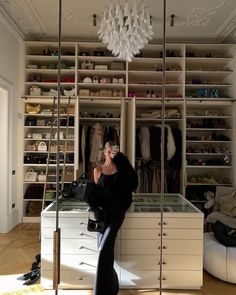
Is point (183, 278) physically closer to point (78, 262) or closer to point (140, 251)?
point (140, 251)

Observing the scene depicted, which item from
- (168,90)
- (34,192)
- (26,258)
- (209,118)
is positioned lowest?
(26,258)

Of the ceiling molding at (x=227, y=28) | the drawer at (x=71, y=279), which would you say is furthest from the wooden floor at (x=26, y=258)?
the ceiling molding at (x=227, y=28)

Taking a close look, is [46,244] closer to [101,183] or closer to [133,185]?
[101,183]

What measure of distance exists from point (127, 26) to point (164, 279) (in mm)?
2206

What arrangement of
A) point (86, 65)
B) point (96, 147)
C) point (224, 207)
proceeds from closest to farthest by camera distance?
point (224, 207), point (96, 147), point (86, 65)

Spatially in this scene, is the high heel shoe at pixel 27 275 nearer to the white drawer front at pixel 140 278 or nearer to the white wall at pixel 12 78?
the white drawer front at pixel 140 278

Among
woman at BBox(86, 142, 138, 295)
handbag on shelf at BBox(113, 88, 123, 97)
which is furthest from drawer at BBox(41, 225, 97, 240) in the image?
handbag on shelf at BBox(113, 88, 123, 97)

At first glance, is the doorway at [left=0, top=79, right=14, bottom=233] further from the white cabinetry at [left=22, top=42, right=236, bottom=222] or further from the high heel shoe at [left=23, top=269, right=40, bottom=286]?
the high heel shoe at [left=23, top=269, right=40, bottom=286]

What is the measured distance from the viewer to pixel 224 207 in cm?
376

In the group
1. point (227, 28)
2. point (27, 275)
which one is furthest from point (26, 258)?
point (227, 28)

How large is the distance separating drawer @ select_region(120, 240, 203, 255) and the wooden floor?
362 millimetres

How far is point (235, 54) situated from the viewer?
4.21 m

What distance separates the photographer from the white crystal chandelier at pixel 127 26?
6.78ft

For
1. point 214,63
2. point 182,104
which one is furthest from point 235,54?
point 182,104
